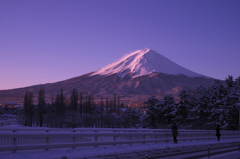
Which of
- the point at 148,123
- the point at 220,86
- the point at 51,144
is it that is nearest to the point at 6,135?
the point at 51,144

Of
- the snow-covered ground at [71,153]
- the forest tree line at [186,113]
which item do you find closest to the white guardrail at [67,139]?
the snow-covered ground at [71,153]

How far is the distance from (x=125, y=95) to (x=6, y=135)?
6918 inches

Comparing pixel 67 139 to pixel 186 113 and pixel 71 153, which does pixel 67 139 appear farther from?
pixel 186 113

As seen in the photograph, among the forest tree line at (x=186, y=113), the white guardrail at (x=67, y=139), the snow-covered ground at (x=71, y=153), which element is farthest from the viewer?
the forest tree line at (x=186, y=113)

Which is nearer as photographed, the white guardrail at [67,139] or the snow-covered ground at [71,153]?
the snow-covered ground at [71,153]

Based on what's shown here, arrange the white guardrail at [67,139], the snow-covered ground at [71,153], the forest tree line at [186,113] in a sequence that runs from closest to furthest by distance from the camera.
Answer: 1. the snow-covered ground at [71,153]
2. the white guardrail at [67,139]
3. the forest tree line at [186,113]

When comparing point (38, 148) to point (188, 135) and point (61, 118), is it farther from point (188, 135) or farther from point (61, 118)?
point (61, 118)

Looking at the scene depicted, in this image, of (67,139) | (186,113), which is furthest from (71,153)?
(186,113)

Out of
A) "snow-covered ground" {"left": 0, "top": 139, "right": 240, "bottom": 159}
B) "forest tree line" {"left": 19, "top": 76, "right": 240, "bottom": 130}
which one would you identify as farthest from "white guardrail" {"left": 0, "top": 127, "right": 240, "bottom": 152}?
"forest tree line" {"left": 19, "top": 76, "right": 240, "bottom": 130}

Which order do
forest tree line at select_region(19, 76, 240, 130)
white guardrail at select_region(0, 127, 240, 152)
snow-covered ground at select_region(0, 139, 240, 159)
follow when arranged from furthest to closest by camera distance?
1. forest tree line at select_region(19, 76, 240, 130)
2. white guardrail at select_region(0, 127, 240, 152)
3. snow-covered ground at select_region(0, 139, 240, 159)

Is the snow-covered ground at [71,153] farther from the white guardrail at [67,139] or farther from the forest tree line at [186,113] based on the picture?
the forest tree line at [186,113]

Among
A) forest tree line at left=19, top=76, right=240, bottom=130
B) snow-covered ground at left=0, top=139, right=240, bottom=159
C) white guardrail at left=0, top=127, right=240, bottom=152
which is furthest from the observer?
forest tree line at left=19, top=76, right=240, bottom=130

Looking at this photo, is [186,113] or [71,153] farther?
[186,113]

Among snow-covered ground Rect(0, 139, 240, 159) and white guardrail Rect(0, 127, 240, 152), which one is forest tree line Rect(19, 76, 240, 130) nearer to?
white guardrail Rect(0, 127, 240, 152)
